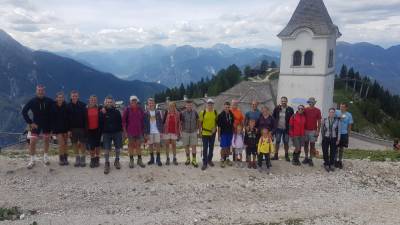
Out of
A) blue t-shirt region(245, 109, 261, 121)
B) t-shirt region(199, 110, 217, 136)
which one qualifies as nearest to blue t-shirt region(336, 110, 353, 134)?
blue t-shirt region(245, 109, 261, 121)

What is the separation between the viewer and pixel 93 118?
42.1 feet

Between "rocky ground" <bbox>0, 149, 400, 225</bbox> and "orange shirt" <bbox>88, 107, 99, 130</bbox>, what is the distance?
5.08 feet

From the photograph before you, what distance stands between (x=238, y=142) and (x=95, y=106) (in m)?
5.27

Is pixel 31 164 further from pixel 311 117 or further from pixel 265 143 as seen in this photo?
pixel 311 117

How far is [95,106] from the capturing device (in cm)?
1293

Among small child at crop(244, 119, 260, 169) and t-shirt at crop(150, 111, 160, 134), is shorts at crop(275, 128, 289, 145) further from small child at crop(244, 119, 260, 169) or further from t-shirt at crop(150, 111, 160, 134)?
t-shirt at crop(150, 111, 160, 134)

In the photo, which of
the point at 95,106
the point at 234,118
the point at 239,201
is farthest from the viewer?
the point at 234,118

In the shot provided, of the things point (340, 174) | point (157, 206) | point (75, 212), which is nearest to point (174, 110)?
point (157, 206)

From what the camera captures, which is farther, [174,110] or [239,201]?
[174,110]

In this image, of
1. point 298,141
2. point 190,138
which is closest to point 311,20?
point 298,141

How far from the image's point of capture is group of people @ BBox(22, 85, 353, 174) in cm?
1284

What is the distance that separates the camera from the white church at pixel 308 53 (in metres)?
31.5

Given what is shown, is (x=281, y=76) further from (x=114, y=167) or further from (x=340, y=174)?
(x=114, y=167)

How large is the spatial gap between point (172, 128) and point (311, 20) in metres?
22.8
